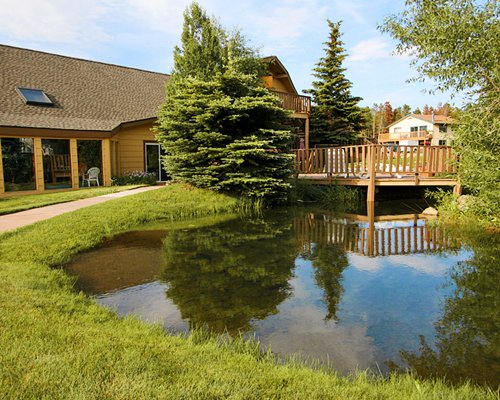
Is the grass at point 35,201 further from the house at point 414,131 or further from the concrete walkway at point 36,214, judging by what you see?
the house at point 414,131

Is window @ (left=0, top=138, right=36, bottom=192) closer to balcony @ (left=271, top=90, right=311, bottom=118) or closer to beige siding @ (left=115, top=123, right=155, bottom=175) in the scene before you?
beige siding @ (left=115, top=123, right=155, bottom=175)

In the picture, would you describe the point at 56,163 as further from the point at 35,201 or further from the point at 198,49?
the point at 198,49

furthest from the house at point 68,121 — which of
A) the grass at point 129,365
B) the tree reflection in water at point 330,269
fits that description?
the tree reflection in water at point 330,269

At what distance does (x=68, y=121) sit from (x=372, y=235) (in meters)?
12.2

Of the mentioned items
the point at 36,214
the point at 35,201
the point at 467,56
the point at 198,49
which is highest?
the point at 198,49

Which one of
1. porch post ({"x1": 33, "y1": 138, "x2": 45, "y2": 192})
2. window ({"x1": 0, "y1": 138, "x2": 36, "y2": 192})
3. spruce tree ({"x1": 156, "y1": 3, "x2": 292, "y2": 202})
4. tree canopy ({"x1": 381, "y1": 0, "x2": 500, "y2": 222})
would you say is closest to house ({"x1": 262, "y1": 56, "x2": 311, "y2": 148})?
spruce tree ({"x1": 156, "y1": 3, "x2": 292, "y2": 202})

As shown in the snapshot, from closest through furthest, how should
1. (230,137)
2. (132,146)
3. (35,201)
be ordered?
(35,201)
(230,137)
(132,146)

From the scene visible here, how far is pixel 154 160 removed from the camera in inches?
673

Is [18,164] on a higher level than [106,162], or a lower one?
lower

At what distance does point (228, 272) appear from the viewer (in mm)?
5777

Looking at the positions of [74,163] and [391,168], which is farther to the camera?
[74,163]

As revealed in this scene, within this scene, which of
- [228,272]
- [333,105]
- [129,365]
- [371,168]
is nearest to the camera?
[129,365]

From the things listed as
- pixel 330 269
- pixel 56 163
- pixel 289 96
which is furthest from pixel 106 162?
pixel 330 269

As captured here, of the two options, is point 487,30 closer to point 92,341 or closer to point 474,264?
point 474,264
